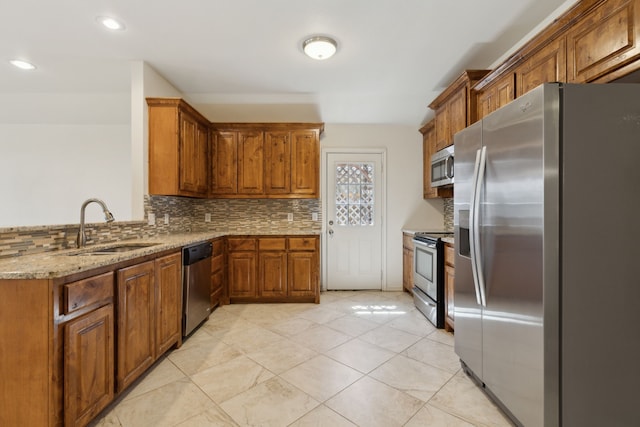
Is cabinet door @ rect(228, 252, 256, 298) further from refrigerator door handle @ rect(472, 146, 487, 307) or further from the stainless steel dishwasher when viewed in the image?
refrigerator door handle @ rect(472, 146, 487, 307)

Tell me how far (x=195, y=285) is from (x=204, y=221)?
1.69m

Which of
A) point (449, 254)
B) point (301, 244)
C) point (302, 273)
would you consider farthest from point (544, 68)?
point (302, 273)

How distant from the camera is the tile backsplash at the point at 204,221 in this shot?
232 cm

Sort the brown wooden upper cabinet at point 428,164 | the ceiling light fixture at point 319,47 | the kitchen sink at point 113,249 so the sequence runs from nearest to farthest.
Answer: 1. the kitchen sink at point 113,249
2. the ceiling light fixture at point 319,47
3. the brown wooden upper cabinet at point 428,164

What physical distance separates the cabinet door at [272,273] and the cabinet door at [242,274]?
3.7 inches

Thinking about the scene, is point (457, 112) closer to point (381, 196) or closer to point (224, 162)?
point (381, 196)

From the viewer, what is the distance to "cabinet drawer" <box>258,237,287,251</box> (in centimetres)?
A: 361

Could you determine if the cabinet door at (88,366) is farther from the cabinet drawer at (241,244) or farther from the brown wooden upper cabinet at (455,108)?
the brown wooden upper cabinet at (455,108)

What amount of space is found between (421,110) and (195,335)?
3.99 metres

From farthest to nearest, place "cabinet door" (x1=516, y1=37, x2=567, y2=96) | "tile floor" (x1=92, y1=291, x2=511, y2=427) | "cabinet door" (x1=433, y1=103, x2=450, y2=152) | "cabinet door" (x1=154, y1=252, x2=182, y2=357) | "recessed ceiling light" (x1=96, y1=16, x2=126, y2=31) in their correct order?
"cabinet door" (x1=433, y1=103, x2=450, y2=152), "recessed ceiling light" (x1=96, y1=16, x2=126, y2=31), "cabinet door" (x1=154, y1=252, x2=182, y2=357), "cabinet door" (x1=516, y1=37, x2=567, y2=96), "tile floor" (x1=92, y1=291, x2=511, y2=427)

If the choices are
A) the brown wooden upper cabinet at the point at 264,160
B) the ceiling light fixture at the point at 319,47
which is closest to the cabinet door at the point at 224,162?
the brown wooden upper cabinet at the point at 264,160

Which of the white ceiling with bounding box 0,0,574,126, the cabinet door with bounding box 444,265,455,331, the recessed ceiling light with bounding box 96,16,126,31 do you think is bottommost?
the cabinet door with bounding box 444,265,455,331

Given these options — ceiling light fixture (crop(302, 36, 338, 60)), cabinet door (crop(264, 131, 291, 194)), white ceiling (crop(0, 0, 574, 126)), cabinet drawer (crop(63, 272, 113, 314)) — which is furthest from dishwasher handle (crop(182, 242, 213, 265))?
ceiling light fixture (crop(302, 36, 338, 60))

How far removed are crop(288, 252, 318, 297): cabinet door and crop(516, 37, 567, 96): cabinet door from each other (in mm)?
2695
